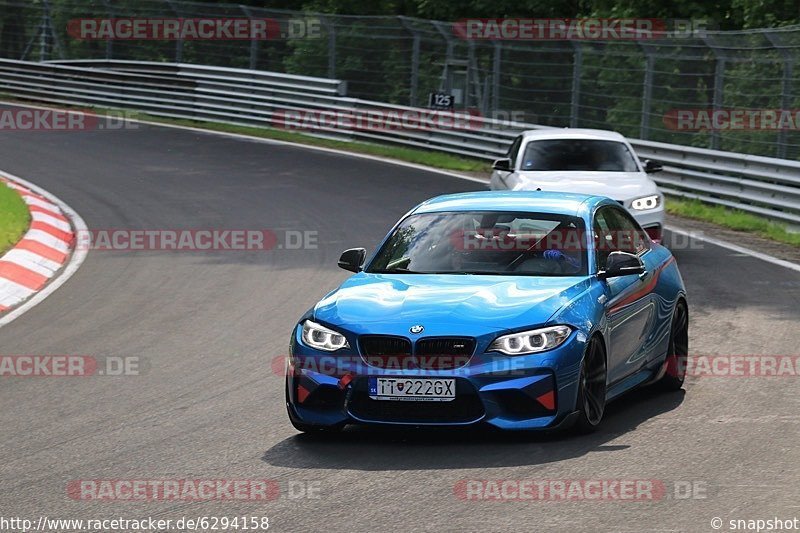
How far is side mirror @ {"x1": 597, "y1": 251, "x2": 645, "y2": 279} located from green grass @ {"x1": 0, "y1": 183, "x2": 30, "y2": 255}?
8.39 m

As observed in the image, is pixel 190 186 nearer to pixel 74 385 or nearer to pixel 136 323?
pixel 136 323

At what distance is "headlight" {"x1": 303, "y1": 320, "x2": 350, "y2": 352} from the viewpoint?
8258 millimetres

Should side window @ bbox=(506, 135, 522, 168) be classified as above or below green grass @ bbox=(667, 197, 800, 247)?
above

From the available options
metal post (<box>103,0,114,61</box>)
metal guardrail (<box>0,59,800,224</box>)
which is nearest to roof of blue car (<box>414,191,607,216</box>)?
metal guardrail (<box>0,59,800,224</box>)

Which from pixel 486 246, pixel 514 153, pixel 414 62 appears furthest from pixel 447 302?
pixel 414 62

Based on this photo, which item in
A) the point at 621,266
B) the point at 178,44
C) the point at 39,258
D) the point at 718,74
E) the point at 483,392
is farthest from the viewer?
the point at 178,44

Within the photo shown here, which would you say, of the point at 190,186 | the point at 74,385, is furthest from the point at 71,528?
the point at 190,186

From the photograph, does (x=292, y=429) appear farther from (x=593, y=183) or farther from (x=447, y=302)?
(x=593, y=183)

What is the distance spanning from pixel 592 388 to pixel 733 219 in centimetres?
1262

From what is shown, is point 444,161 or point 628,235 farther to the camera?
point 444,161

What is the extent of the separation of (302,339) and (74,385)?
96.6 inches

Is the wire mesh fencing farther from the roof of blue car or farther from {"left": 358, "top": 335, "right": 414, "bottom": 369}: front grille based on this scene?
{"left": 358, "top": 335, "right": 414, "bottom": 369}: front grille

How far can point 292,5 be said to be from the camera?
43.1 meters

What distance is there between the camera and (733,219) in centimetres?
2044
